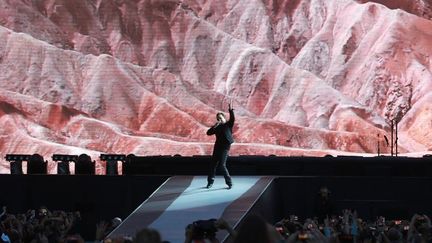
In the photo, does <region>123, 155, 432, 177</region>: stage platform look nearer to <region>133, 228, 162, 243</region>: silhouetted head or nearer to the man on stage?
the man on stage

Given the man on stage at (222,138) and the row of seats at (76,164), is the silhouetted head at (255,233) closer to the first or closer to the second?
the man on stage at (222,138)

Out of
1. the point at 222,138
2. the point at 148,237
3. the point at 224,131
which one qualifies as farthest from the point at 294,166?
the point at 148,237

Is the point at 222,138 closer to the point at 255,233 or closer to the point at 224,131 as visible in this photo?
the point at 224,131

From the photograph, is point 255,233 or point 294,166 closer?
point 255,233

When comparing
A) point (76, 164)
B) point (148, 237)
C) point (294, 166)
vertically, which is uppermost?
point (148, 237)

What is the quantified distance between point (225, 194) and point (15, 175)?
13.5 ft

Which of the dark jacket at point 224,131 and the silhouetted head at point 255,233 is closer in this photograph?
the silhouetted head at point 255,233

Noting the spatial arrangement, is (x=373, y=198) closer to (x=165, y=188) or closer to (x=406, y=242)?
(x=165, y=188)

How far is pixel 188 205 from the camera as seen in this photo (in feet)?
52.0

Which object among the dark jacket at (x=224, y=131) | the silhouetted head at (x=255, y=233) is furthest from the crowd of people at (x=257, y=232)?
the dark jacket at (x=224, y=131)

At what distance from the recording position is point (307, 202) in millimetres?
17828

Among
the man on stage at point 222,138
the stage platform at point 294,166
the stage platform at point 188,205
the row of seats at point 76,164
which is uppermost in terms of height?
the man on stage at point 222,138

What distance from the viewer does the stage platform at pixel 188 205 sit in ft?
46.0

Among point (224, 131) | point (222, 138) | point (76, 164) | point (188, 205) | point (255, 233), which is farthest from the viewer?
point (76, 164)
